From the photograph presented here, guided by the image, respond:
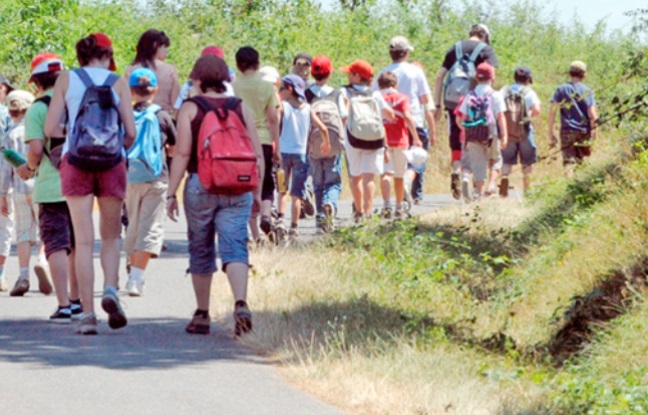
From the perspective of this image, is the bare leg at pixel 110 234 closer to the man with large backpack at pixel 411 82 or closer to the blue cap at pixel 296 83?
the blue cap at pixel 296 83

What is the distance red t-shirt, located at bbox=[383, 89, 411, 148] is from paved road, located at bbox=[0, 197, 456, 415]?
6.40 meters

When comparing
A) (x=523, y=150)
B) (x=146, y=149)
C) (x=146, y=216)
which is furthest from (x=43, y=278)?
(x=523, y=150)

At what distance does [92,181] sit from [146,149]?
171 centimetres

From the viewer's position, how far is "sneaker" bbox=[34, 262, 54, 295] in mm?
12789

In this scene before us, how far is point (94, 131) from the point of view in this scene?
10172 mm

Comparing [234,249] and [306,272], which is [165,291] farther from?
[234,249]

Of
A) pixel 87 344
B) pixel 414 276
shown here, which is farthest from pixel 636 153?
pixel 87 344

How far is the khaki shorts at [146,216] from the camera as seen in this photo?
12.3 metres

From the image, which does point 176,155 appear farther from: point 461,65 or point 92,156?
point 461,65

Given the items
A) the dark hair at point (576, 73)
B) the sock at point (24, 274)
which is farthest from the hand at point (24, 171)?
the dark hair at point (576, 73)

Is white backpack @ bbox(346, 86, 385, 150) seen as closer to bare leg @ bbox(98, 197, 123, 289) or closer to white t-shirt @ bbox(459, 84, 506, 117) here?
white t-shirt @ bbox(459, 84, 506, 117)

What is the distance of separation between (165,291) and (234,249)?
2747 millimetres

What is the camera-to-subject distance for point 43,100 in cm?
1091

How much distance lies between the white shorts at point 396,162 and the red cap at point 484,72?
1519 millimetres
